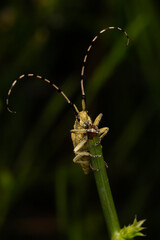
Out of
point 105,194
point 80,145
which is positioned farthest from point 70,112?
point 105,194

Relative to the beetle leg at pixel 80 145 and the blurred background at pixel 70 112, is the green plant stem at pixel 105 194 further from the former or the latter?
the blurred background at pixel 70 112

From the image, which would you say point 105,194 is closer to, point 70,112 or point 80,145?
point 80,145

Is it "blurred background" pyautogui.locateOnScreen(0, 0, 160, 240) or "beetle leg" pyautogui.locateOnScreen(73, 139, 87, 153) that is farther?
"blurred background" pyautogui.locateOnScreen(0, 0, 160, 240)

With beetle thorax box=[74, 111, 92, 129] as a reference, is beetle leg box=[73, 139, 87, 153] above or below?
below

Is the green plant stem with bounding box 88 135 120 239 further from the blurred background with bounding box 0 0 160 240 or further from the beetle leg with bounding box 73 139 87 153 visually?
the blurred background with bounding box 0 0 160 240

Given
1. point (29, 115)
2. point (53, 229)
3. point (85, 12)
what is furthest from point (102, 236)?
point (85, 12)

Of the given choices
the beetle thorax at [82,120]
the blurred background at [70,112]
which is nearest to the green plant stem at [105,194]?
the beetle thorax at [82,120]

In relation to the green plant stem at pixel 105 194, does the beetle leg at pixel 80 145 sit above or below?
above

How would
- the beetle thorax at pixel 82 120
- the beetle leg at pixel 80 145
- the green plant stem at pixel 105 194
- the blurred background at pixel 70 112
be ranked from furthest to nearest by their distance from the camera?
the blurred background at pixel 70 112
the beetle leg at pixel 80 145
the beetle thorax at pixel 82 120
the green plant stem at pixel 105 194

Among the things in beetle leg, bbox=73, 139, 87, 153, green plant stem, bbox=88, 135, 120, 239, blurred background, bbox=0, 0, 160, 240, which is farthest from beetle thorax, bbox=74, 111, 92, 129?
blurred background, bbox=0, 0, 160, 240
